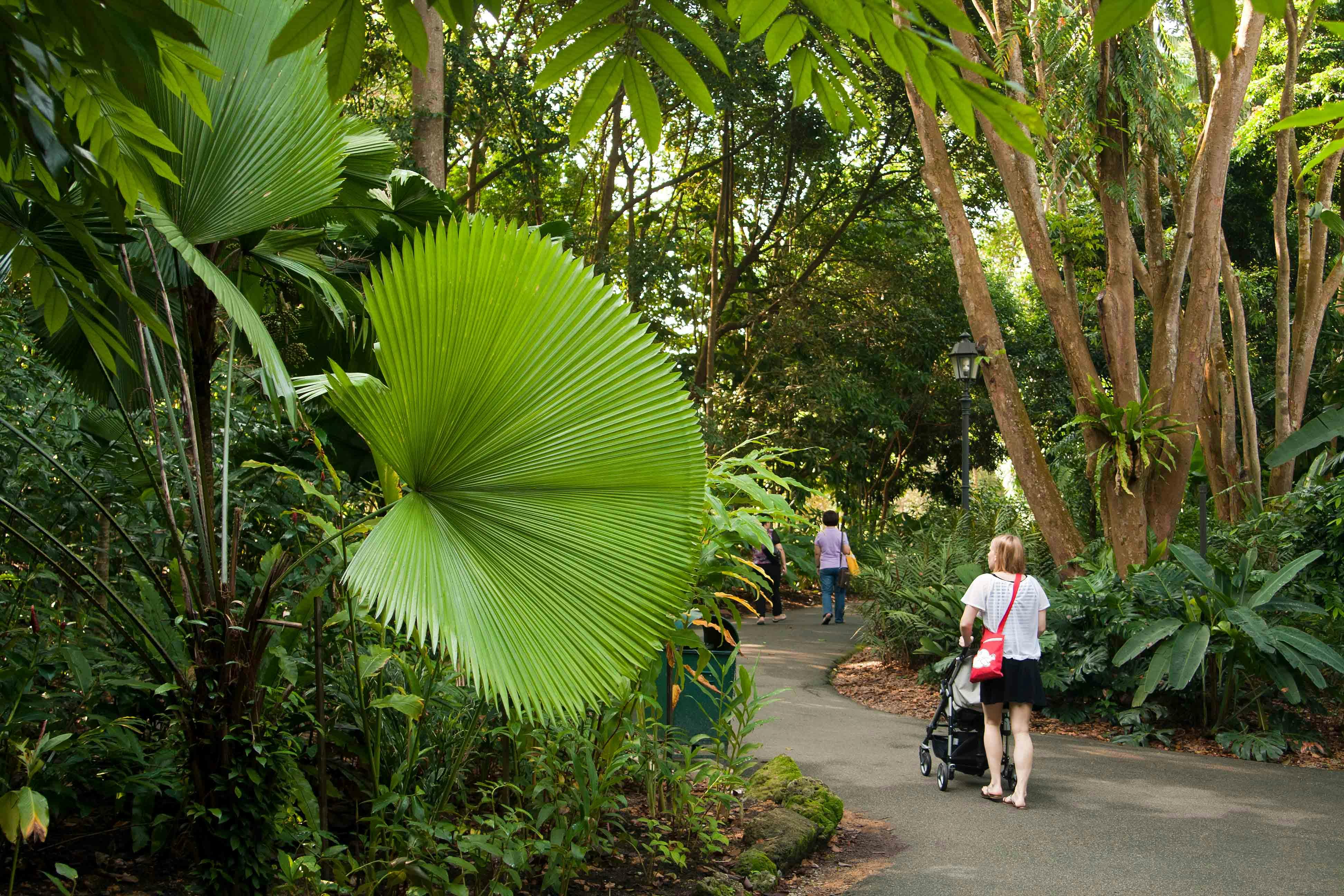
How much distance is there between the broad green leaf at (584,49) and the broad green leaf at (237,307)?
1652 millimetres

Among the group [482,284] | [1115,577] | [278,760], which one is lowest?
[278,760]

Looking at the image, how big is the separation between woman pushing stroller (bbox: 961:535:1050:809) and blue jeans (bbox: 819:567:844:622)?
928 cm

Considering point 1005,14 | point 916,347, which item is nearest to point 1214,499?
point 916,347

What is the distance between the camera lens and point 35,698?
3.67 metres

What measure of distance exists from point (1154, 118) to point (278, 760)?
33.9ft

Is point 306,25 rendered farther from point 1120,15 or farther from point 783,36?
point 1120,15

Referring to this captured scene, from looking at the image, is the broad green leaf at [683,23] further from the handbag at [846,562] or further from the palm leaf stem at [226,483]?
the handbag at [846,562]

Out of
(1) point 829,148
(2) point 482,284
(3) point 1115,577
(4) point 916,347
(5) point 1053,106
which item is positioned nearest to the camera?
(2) point 482,284

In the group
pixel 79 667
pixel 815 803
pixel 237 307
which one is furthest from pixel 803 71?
pixel 815 803

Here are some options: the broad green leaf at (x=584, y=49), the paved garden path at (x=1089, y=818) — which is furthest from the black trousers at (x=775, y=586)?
the broad green leaf at (x=584, y=49)

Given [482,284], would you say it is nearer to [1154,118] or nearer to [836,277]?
[1154,118]

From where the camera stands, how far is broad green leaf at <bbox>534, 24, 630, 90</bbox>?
2.04 meters

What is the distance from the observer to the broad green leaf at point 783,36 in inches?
83.4

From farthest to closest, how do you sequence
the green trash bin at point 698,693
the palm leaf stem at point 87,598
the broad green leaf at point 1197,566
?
the broad green leaf at point 1197,566 → the green trash bin at point 698,693 → the palm leaf stem at point 87,598
